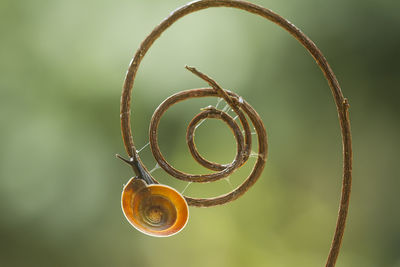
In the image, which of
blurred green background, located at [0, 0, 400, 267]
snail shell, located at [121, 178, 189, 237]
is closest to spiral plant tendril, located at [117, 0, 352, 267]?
snail shell, located at [121, 178, 189, 237]

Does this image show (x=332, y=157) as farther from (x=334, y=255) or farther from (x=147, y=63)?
(x=334, y=255)

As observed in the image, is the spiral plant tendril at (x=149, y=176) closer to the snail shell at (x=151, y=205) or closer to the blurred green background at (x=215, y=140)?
the snail shell at (x=151, y=205)

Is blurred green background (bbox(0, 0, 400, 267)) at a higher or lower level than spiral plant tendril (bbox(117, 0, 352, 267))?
higher

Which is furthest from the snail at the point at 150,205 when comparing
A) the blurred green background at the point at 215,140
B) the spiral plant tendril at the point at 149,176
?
the blurred green background at the point at 215,140

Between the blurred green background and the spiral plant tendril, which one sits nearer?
the spiral plant tendril

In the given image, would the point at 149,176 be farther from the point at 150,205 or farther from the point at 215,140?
the point at 215,140

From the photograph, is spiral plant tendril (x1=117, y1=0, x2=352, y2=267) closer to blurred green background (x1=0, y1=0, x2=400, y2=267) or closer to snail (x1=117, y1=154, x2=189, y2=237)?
snail (x1=117, y1=154, x2=189, y2=237)
